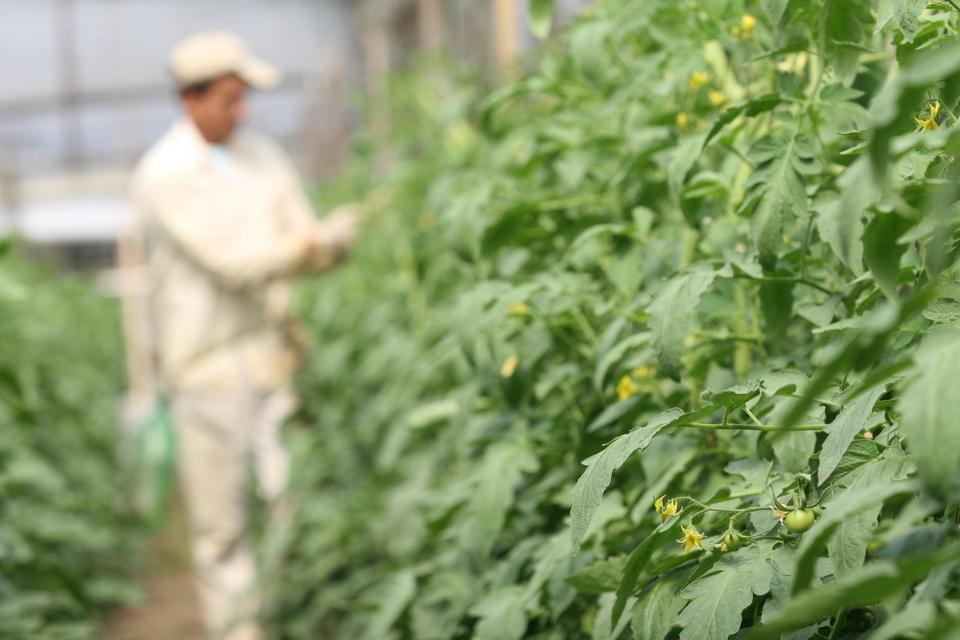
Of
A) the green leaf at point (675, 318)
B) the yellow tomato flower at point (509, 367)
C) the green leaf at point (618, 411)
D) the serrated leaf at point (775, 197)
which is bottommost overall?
the yellow tomato flower at point (509, 367)

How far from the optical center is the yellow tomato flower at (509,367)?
213 centimetres

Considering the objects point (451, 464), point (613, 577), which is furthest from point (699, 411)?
point (451, 464)

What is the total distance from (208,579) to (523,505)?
2898 millimetres

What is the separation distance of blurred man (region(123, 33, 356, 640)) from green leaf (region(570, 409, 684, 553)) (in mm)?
3317

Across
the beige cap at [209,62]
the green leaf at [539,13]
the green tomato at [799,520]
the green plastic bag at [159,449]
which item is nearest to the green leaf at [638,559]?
the green tomato at [799,520]

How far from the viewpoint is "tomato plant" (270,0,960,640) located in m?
1.00

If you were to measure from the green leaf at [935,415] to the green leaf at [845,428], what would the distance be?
9.7 inches

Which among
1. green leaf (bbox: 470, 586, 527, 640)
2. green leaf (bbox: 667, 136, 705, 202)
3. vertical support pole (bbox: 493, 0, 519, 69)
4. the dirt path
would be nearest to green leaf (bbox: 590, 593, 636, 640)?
green leaf (bbox: 470, 586, 527, 640)

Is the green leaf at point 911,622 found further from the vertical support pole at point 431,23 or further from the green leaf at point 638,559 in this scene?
the vertical support pole at point 431,23

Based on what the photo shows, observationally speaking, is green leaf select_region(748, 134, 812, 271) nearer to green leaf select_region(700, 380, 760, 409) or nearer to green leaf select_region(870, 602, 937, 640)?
green leaf select_region(700, 380, 760, 409)

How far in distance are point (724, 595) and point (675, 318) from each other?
324mm

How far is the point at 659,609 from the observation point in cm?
137

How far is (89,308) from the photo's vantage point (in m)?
11.8

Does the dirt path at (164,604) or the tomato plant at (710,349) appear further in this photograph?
the dirt path at (164,604)
